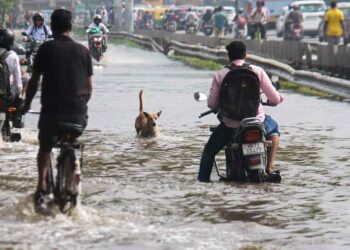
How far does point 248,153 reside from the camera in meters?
11.2

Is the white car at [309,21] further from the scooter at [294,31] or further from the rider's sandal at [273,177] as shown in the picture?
the rider's sandal at [273,177]

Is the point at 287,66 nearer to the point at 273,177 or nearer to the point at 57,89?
the point at 273,177

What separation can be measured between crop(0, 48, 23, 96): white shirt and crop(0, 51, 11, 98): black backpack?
39 mm

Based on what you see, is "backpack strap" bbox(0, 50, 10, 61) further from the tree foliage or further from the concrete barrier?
the tree foliage

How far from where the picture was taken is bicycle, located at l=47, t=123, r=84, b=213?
9203 mm

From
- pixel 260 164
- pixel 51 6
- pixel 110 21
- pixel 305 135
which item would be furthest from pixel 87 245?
pixel 51 6

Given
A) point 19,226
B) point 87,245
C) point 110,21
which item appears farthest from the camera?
point 110,21

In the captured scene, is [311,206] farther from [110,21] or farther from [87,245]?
[110,21]

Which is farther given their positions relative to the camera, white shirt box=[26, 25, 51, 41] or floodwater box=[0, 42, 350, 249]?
white shirt box=[26, 25, 51, 41]

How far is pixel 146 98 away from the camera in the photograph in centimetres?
2302

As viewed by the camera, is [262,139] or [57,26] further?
[262,139]

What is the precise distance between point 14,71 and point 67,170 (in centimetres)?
457

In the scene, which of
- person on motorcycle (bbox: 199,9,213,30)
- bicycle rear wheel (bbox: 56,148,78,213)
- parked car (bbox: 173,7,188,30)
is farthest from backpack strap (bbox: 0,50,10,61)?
parked car (bbox: 173,7,188,30)

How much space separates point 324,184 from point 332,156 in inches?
88.3
